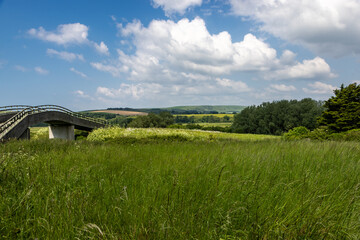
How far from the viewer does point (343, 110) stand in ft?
93.6

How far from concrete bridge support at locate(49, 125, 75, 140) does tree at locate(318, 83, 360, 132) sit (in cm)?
3719

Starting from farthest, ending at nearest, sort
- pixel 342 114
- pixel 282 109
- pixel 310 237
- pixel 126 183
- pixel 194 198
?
pixel 282 109, pixel 342 114, pixel 126 183, pixel 194 198, pixel 310 237

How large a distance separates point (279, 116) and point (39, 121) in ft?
168

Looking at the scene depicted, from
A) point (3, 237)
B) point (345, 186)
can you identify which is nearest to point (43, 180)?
point (3, 237)

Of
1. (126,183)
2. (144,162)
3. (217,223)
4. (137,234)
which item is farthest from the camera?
(144,162)

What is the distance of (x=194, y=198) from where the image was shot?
2.43 m

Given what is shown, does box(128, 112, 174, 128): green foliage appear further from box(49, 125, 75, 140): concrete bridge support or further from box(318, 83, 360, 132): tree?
box(318, 83, 360, 132): tree

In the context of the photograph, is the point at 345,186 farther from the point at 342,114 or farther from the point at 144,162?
the point at 342,114

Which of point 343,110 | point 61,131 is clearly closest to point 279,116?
point 343,110

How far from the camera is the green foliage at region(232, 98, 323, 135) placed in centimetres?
5131

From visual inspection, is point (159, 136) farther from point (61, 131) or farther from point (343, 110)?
point (343, 110)

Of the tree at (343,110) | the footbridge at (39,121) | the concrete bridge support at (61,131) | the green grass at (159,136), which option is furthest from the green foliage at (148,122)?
the tree at (343,110)

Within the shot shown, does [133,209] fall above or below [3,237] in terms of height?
above

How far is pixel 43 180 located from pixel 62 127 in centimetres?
3503
